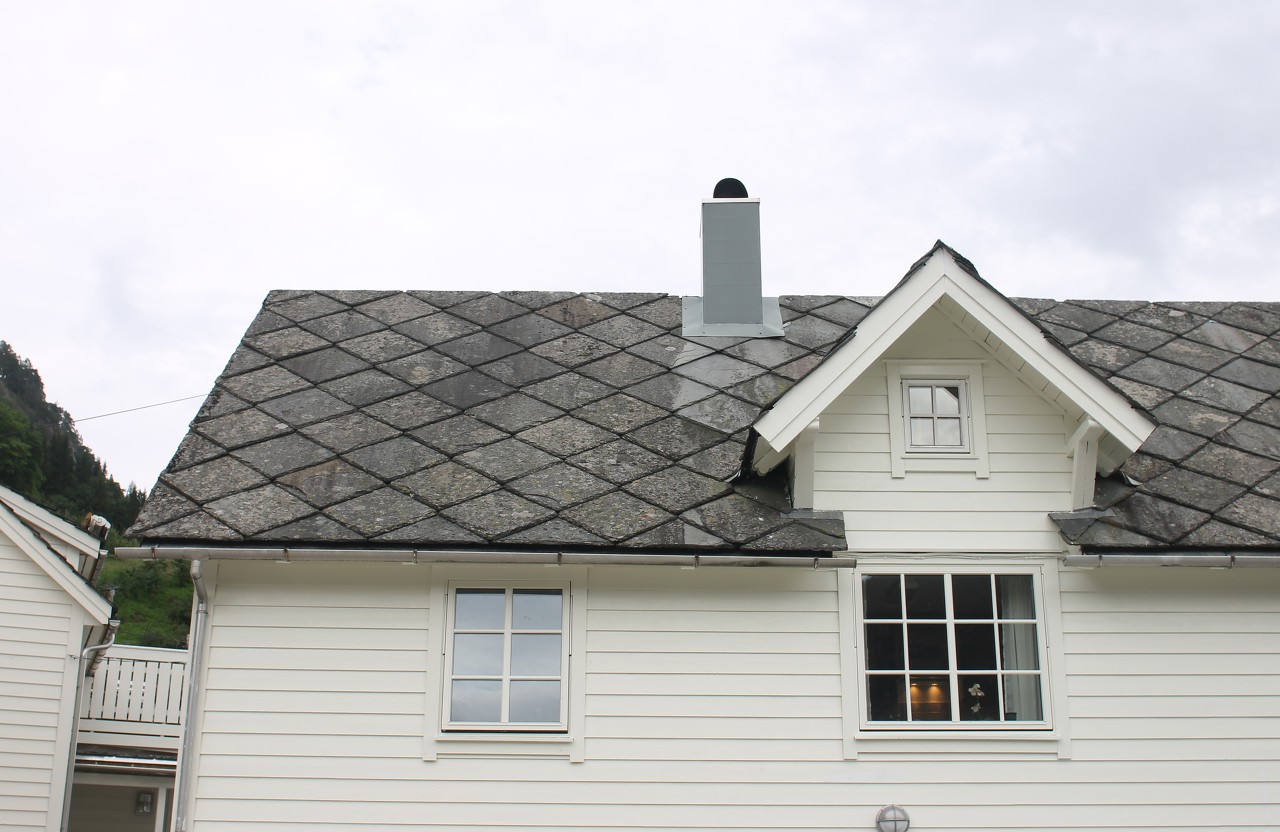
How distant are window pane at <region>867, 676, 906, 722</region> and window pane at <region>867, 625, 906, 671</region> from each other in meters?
0.09

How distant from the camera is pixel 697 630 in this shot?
9164 mm

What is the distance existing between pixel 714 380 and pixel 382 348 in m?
3.27

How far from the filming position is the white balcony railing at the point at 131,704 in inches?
755

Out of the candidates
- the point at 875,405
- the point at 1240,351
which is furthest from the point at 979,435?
the point at 1240,351

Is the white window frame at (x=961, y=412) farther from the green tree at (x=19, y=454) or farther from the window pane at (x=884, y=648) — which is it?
the green tree at (x=19, y=454)

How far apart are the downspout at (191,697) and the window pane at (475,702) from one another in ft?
6.17

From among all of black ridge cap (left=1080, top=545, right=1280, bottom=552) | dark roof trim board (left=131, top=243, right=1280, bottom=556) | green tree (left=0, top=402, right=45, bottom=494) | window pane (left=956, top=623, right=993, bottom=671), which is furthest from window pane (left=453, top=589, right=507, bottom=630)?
green tree (left=0, top=402, right=45, bottom=494)

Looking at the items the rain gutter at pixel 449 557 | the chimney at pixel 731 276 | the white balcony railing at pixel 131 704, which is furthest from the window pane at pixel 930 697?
the white balcony railing at pixel 131 704

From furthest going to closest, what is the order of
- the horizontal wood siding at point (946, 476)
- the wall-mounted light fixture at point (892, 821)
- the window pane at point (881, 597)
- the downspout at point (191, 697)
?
the horizontal wood siding at point (946, 476)
the window pane at point (881, 597)
the wall-mounted light fixture at point (892, 821)
the downspout at point (191, 697)

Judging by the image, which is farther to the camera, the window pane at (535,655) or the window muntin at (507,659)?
the window pane at (535,655)

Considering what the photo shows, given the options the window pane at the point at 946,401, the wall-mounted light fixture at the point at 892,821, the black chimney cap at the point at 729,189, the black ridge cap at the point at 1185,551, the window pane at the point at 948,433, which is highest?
the black chimney cap at the point at 729,189

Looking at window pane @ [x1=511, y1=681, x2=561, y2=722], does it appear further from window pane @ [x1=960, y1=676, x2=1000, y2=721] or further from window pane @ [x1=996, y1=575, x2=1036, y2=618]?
window pane @ [x1=996, y1=575, x2=1036, y2=618]

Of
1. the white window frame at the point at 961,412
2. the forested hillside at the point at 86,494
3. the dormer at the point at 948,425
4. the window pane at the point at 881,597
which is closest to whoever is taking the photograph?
the dormer at the point at 948,425

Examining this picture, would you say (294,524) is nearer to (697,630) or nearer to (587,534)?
(587,534)
